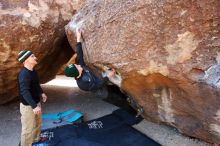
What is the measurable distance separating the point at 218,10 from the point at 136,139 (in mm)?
2555

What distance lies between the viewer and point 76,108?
7266 millimetres

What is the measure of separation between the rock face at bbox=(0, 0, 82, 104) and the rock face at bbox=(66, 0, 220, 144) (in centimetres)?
133

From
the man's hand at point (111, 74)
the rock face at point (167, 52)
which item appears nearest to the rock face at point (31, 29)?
the rock face at point (167, 52)

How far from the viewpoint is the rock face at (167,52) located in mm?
4398

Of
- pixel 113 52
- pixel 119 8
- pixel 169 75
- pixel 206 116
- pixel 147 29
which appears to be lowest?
pixel 206 116

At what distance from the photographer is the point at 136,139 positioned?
568 centimetres

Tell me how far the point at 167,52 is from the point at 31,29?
2970 millimetres

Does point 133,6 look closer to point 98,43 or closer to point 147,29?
point 147,29

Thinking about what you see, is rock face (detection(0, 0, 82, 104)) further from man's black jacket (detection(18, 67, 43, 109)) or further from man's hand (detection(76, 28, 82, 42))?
man's black jacket (detection(18, 67, 43, 109))

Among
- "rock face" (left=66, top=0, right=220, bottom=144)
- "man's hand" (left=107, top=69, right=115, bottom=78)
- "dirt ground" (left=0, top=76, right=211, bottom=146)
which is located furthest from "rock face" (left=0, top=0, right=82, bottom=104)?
"man's hand" (left=107, top=69, right=115, bottom=78)

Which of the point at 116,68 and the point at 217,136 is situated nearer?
the point at 217,136

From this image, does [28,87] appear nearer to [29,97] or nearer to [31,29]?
[29,97]

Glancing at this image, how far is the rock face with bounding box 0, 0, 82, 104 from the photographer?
6.30 meters

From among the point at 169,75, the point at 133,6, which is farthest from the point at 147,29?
the point at 169,75
